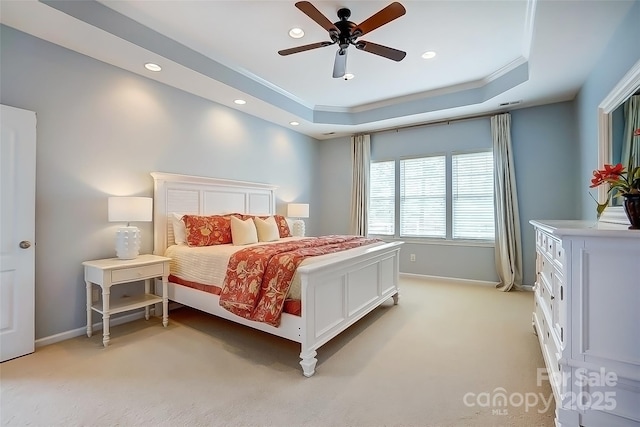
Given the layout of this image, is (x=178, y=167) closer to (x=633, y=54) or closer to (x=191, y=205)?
(x=191, y=205)

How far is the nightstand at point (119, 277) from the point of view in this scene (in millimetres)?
2699

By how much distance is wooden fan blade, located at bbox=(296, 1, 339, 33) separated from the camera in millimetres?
2146

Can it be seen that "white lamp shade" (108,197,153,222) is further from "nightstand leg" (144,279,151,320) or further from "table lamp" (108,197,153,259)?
"nightstand leg" (144,279,151,320)

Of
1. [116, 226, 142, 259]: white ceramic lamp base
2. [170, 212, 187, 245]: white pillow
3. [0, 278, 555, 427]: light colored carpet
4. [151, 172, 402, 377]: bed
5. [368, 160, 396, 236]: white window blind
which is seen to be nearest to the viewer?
[0, 278, 555, 427]: light colored carpet

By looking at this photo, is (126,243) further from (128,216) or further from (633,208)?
(633,208)

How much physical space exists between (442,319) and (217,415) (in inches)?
98.2

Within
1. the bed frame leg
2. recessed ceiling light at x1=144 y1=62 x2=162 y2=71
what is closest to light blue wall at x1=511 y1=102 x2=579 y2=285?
the bed frame leg

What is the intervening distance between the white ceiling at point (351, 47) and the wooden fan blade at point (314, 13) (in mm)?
377

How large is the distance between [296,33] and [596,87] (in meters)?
3.09

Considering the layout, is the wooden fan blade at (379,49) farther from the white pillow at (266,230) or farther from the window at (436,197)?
the window at (436,197)

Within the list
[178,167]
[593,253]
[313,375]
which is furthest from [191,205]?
[593,253]

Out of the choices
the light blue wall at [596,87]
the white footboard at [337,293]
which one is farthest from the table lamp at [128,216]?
the light blue wall at [596,87]

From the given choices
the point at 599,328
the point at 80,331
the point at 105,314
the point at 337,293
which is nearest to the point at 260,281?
the point at 337,293

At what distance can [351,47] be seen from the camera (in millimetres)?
3287
